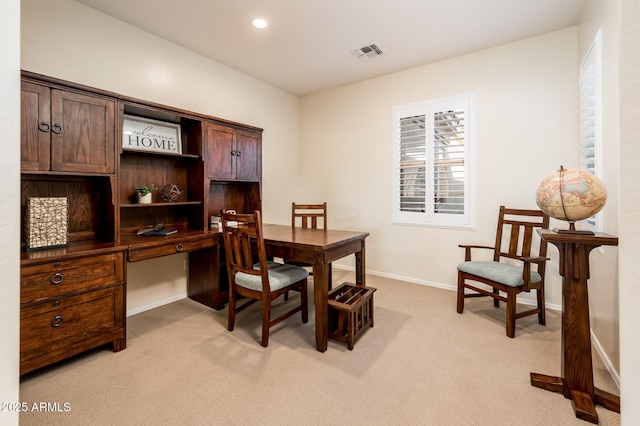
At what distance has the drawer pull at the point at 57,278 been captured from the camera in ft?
6.27

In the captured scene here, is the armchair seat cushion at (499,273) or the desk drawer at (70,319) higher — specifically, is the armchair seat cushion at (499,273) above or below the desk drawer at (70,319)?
above

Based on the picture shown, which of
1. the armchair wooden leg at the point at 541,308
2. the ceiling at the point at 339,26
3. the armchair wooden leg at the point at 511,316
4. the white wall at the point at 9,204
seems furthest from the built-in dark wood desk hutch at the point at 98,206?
the armchair wooden leg at the point at 541,308

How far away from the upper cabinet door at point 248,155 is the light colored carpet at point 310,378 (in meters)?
1.71

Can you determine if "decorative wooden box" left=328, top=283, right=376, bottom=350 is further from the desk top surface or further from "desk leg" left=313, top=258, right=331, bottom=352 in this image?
the desk top surface

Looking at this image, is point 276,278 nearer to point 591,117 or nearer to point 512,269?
point 512,269

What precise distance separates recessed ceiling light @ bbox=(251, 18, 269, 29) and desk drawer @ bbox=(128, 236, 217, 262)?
216 centimetres

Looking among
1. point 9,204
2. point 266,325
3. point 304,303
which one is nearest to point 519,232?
point 304,303

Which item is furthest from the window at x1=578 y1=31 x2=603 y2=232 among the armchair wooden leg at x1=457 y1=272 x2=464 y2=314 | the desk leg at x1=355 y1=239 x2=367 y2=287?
the desk leg at x1=355 y1=239 x2=367 y2=287

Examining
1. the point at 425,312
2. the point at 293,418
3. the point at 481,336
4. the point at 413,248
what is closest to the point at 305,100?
the point at 413,248

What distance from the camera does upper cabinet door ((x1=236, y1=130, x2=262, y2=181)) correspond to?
136 inches

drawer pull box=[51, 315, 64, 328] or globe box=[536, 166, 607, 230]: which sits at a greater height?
globe box=[536, 166, 607, 230]

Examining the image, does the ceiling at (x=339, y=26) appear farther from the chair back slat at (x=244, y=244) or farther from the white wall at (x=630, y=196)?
the white wall at (x=630, y=196)

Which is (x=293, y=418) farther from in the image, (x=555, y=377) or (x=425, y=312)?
(x=425, y=312)

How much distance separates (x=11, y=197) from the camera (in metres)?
0.57
